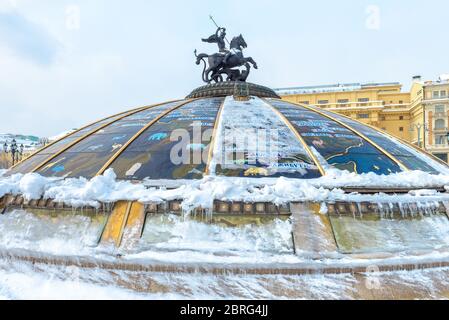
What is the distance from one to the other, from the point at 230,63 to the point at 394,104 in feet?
115

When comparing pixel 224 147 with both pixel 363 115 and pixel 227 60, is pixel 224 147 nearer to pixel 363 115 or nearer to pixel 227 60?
pixel 227 60

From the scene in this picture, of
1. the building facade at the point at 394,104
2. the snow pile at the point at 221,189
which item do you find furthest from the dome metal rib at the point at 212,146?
the building facade at the point at 394,104

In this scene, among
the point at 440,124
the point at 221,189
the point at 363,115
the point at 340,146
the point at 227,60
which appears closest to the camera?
the point at 221,189

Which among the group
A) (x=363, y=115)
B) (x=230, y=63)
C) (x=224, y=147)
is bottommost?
(x=224, y=147)

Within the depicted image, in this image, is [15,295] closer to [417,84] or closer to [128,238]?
[128,238]

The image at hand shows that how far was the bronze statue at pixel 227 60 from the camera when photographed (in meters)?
9.80

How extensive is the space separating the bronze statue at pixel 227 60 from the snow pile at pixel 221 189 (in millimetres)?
5455

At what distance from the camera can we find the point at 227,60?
32.1ft

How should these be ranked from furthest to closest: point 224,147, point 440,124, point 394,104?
point 394,104 → point 440,124 → point 224,147

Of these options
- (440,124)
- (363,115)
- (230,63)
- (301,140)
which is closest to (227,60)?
(230,63)

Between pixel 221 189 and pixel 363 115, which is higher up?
pixel 363 115

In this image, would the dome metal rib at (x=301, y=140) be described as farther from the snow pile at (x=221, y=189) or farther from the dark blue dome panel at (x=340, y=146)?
the snow pile at (x=221, y=189)
